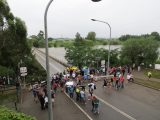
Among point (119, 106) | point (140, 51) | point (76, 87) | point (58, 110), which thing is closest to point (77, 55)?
point (140, 51)

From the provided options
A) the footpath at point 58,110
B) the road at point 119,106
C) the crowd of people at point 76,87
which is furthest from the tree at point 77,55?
the footpath at point 58,110

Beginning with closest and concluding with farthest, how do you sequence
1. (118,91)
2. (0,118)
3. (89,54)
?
(0,118) < (118,91) < (89,54)

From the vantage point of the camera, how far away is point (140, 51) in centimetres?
4294

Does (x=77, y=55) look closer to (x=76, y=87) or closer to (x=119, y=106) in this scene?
(x=76, y=87)

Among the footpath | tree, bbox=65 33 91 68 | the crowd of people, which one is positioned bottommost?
the footpath

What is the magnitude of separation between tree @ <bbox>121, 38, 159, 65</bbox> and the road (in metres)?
17.7

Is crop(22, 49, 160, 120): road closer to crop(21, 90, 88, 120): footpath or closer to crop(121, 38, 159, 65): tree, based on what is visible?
crop(21, 90, 88, 120): footpath

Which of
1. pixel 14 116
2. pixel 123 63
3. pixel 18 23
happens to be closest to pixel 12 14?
pixel 18 23

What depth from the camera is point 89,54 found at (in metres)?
41.2

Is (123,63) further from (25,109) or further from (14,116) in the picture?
(14,116)

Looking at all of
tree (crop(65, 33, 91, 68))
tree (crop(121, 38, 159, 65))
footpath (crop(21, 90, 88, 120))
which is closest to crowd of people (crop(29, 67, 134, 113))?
footpath (crop(21, 90, 88, 120))

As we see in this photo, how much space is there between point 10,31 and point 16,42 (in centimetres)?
162

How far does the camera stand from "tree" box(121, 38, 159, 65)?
1655 inches

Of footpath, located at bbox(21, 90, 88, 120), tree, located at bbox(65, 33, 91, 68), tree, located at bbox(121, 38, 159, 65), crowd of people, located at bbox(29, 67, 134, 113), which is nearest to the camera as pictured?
footpath, located at bbox(21, 90, 88, 120)
